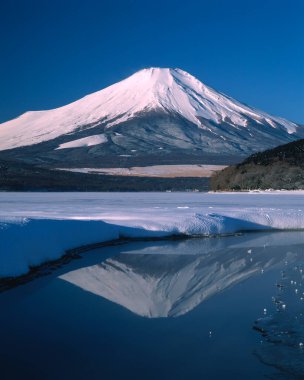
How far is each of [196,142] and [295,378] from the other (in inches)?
6132

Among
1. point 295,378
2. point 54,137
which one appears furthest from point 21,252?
point 54,137

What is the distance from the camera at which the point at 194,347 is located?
21.4ft

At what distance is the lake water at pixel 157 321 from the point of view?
5.93 m

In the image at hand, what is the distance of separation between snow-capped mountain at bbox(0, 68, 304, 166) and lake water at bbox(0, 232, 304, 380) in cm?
11721

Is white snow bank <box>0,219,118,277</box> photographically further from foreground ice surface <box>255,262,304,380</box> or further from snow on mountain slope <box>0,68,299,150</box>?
snow on mountain slope <box>0,68,299,150</box>

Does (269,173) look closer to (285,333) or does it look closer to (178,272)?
(178,272)

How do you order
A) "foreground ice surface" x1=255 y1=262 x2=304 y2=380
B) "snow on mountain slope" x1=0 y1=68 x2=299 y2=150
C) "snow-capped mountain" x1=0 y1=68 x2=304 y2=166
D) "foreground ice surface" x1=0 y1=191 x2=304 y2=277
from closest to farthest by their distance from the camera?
"foreground ice surface" x1=255 y1=262 x2=304 y2=380 → "foreground ice surface" x1=0 y1=191 x2=304 y2=277 → "snow-capped mountain" x1=0 y1=68 x2=304 y2=166 → "snow on mountain slope" x1=0 y1=68 x2=299 y2=150

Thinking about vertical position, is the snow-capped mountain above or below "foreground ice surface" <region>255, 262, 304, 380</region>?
above

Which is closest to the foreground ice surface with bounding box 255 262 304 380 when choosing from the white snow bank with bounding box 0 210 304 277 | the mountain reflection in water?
the mountain reflection in water

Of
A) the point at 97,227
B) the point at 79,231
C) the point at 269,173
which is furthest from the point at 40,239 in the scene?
the point at 269,173

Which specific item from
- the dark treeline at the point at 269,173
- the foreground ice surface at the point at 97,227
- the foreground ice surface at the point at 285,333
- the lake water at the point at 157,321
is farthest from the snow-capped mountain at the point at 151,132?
the foreground ice surface at the point at 285,333

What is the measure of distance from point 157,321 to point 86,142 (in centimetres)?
15257

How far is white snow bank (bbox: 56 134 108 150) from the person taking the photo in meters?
155

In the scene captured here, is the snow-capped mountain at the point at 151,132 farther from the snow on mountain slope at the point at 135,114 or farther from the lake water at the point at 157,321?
the lake water at the point at 157,321
